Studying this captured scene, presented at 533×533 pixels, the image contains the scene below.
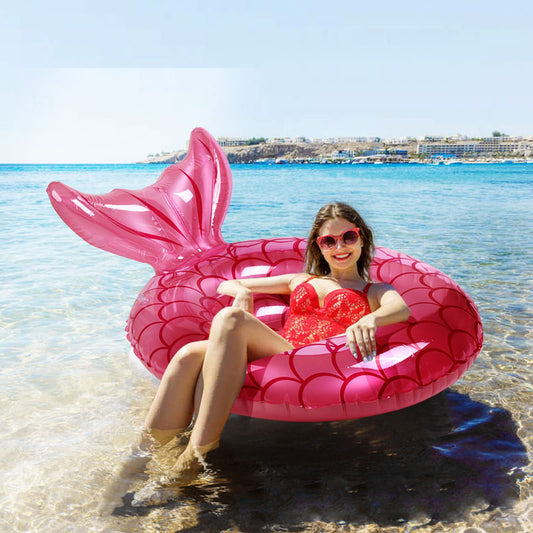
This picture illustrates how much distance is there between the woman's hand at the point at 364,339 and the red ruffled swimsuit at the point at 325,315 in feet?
0.93

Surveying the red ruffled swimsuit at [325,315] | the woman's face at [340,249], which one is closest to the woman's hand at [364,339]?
the red ruffled swimsuit at [325,315]

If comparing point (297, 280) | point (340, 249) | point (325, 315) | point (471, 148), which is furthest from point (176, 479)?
point (471, 148)

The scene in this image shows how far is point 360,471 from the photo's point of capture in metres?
2.01

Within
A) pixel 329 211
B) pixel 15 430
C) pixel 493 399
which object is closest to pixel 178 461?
pixel 15 430

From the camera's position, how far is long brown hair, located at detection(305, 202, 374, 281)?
2.28 m

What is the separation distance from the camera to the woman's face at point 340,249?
2.25 m

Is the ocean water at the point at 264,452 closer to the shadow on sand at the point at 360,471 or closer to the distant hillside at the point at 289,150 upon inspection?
the shadow on sand at the point at 360,471

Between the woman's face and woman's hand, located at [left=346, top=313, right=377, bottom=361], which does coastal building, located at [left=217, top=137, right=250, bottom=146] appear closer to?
the woman's face

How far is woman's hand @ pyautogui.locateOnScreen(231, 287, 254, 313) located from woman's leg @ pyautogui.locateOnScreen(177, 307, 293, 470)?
11.5 inches

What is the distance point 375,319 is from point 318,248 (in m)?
0.56

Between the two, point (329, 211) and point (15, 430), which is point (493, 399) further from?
point (15, 430)

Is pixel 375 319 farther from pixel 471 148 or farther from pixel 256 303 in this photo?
pixel 471 148

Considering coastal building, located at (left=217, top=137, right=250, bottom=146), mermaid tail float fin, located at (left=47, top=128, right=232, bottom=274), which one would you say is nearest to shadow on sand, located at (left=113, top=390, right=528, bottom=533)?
mermaid tail float fin, located at (left=47, top=128, right=232, bottom=274)

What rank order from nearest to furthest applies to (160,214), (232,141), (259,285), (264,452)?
(264,452)
(259,285)
(160,214)
(232,141)
